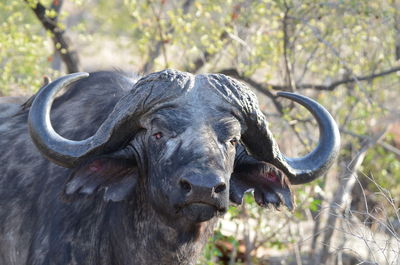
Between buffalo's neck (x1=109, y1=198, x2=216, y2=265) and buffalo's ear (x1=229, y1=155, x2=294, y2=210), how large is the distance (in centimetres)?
27

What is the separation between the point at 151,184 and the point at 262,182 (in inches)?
29.3

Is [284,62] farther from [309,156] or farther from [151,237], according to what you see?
[151,237]

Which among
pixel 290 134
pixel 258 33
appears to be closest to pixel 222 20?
pixel 258 33

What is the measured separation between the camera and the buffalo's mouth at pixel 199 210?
12.5ft

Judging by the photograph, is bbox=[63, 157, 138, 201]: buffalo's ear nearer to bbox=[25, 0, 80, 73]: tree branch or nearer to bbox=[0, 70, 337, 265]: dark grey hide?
bbox=[0, 70, 337, 265]: dark grey hide

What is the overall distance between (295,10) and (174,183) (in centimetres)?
416

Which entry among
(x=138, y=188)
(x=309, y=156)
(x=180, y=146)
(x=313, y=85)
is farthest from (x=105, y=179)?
(x=313, y=85)

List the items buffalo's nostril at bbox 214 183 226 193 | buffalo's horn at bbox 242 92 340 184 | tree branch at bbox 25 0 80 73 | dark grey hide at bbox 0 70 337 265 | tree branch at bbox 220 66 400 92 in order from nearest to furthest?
buffalo's nostril at bbox 214 183 226 193 → dark grey hide at bbox 0 70 337 265 → buffalo's horn at bbox 242 92 340 184 → tree branch at bbox 220 66 400 92 → tree branch at bbox 25 0 80 73

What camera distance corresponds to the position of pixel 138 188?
4.51 meters

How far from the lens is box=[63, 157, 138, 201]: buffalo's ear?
4281 millimetres

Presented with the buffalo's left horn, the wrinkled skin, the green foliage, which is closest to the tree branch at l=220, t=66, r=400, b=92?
the green foliage

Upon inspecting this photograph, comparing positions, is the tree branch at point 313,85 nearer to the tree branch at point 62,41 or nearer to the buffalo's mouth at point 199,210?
the tree branch at point 62,41

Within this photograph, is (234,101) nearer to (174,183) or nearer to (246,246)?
(174,183)

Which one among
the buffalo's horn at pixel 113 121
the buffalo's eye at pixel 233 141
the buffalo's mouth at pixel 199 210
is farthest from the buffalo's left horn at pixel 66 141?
the buffalo's mouth at pixel 199 210
